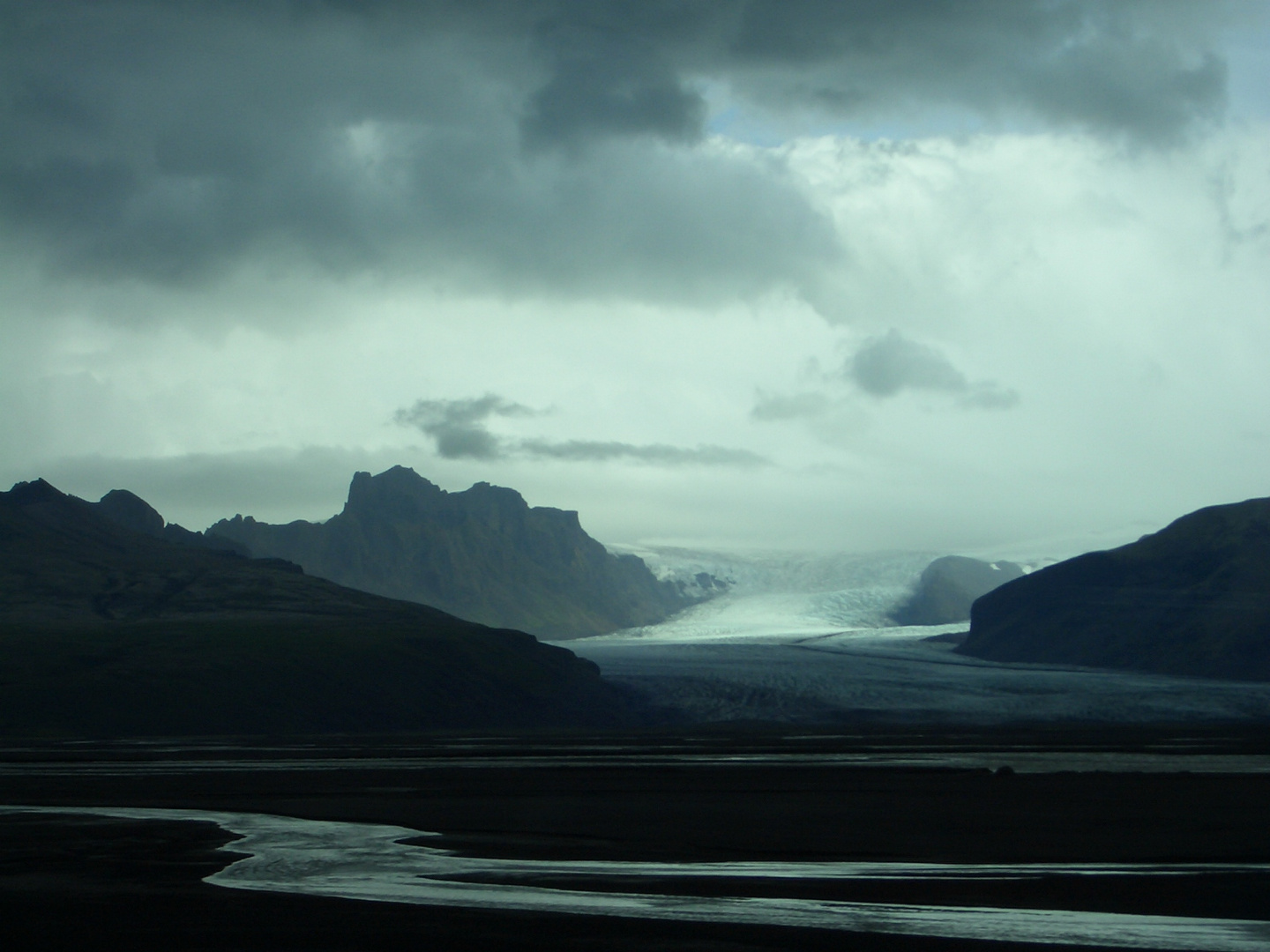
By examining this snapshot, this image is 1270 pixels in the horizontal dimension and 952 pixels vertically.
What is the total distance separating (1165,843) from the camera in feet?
101

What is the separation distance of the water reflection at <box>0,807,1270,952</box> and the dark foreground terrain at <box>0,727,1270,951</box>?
0.73 m

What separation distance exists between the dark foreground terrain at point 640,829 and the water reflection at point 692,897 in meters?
0.73

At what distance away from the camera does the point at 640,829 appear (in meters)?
35.0

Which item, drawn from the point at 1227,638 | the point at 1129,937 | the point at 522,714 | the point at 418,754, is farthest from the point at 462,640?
the point at 1129,937

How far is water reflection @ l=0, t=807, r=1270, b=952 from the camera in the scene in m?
19.7

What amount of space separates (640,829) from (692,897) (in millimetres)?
12120

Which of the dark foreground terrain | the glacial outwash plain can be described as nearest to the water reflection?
the glacial outwash plain

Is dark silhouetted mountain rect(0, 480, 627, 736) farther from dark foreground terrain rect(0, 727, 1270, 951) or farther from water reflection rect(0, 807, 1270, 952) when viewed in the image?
water reflection rect(0, 807, 1270, 952)

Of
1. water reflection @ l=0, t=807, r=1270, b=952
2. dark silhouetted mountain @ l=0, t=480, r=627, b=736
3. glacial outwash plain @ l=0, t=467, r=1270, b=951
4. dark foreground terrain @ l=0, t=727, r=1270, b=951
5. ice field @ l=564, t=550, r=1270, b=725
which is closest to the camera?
water reflection @ l=0, t=807, r=1270, b=952

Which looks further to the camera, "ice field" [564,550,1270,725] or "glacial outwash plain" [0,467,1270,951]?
"ice field" [564,550,1270,725]

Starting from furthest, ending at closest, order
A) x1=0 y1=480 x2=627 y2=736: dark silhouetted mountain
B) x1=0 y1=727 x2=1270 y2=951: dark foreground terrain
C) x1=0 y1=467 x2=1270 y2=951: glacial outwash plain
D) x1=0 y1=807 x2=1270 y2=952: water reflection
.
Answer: x1=0 y1=480 x2=627 y2=736: dark silhouetted mountain < x1=0 y1=467 x2=1270 y2=951: glacial outwash plain < x1=0 y1=727 x2=1270 y2=951: dark foreground terrain < x1=0 y1=807 x2=1270 y2=952: water reflection

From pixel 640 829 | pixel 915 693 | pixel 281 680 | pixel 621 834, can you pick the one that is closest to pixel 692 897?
pixel 621 834

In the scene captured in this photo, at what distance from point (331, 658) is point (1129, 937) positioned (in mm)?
129781

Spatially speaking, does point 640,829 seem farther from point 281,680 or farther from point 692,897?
point 281,680
